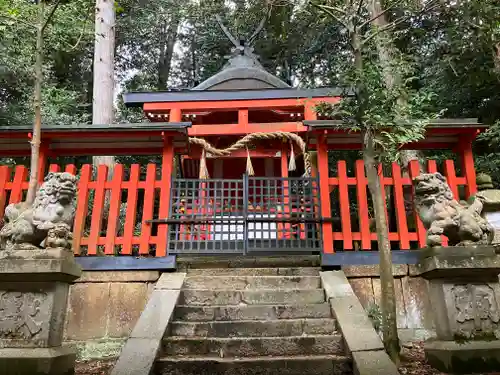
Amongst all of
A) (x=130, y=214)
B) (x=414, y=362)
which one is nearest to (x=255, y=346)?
(x=414, y=362)

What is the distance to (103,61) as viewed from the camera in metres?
10.2

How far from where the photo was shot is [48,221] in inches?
159

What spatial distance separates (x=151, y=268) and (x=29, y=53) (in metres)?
7.84

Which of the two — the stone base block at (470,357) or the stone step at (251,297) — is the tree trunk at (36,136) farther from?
the stone base block at (470,357)

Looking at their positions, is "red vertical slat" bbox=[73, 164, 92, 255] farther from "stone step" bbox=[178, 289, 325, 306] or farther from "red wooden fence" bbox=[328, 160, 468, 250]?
"red wooden fence" bbox=[328, 160, 468, 250]

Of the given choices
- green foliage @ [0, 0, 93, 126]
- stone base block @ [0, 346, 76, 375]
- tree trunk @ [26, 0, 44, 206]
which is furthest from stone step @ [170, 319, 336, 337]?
green foliage @ [0, 0, 93, 126]

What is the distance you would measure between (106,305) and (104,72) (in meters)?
6.52

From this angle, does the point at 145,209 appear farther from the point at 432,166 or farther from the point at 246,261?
the point at 432,166

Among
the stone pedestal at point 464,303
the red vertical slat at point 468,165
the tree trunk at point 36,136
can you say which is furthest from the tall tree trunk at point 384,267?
the tree trunk at point 36,136

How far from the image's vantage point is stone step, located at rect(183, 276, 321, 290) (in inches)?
221

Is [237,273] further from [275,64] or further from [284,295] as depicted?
[275,64]

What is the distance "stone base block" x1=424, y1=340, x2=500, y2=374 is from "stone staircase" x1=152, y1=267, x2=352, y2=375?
2.91 feet

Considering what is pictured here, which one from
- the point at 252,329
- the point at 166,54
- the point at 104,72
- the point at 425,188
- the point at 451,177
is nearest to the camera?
the point at 425,188

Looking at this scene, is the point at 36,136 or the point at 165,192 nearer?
the point at 36,136
